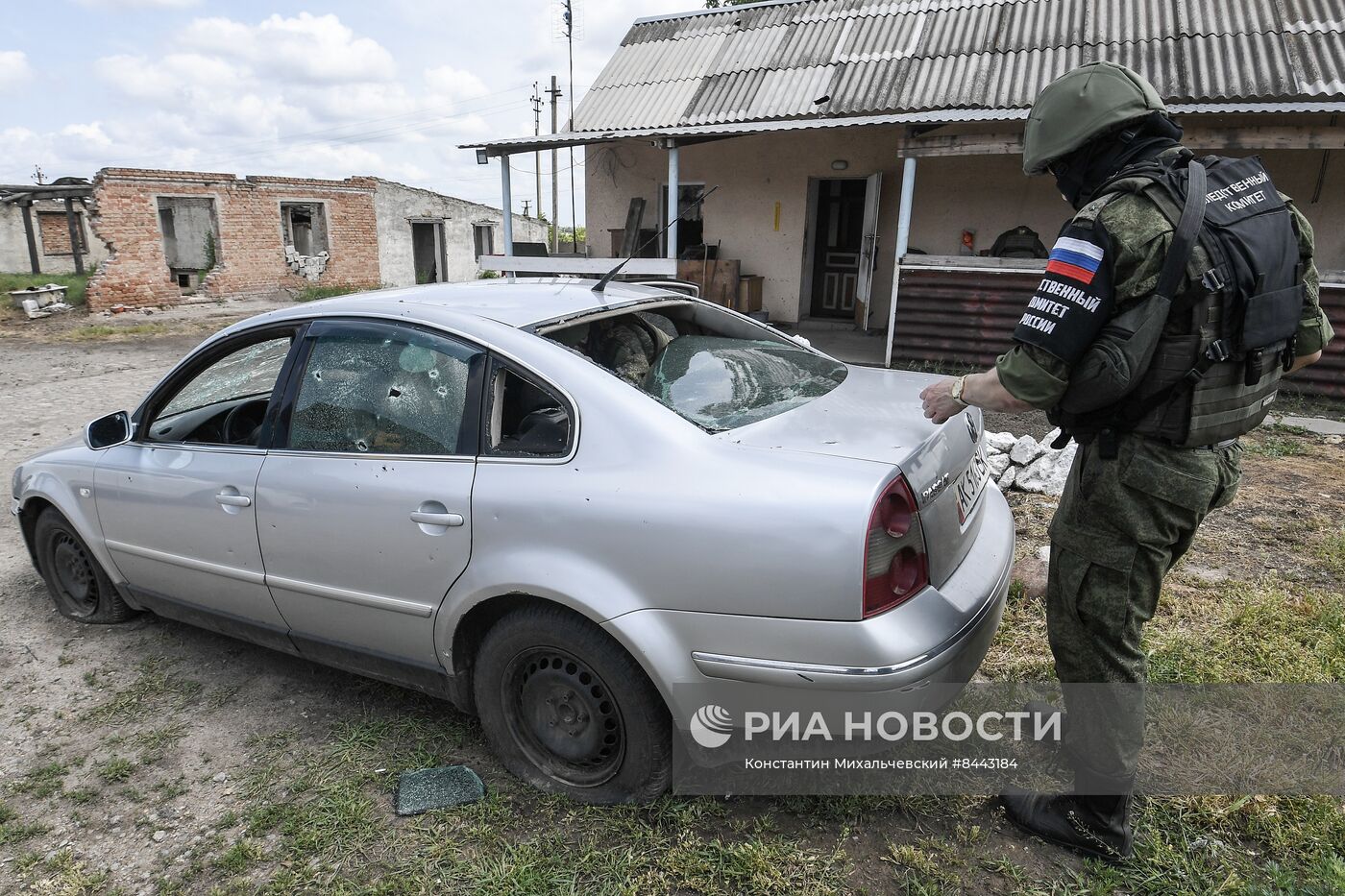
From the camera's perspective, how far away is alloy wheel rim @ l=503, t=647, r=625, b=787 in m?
2.19

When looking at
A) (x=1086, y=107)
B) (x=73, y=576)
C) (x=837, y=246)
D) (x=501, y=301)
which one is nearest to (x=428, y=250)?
(x=837, y=246)

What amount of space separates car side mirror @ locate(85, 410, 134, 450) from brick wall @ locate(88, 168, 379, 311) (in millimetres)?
16275

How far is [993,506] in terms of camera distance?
2.64 m

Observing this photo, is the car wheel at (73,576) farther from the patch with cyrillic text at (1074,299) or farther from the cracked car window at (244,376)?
the patch with cyrillic text at (1074,299)

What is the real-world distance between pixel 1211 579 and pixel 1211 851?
1871mm

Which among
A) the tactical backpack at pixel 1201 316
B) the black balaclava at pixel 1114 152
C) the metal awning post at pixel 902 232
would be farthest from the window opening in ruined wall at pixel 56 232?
the tactical backpack at pixel 1201 316

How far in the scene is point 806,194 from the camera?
36.3 ft

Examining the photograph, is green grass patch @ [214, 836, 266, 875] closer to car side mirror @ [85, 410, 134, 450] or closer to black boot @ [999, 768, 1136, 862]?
car side mirror @ [85, 410, 134, 450]

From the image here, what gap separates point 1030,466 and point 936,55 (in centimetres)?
685

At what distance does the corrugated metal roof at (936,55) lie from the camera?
7.93 m

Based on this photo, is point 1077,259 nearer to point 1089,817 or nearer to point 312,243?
point 1089,817

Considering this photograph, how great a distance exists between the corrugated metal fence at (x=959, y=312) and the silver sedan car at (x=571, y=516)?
6125 mm

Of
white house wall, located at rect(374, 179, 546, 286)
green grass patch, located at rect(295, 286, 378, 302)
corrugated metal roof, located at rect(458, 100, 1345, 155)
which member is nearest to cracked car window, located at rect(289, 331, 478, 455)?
corrugated metal roof, located at rect(458, 100, 1345, 155)

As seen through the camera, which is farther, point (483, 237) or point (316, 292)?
point (483, 237)
